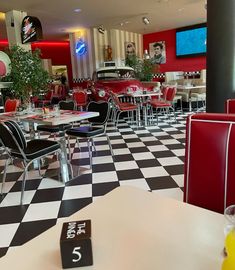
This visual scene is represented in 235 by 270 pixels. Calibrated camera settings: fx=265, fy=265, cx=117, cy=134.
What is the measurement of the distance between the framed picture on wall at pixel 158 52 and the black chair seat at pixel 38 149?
401 inches

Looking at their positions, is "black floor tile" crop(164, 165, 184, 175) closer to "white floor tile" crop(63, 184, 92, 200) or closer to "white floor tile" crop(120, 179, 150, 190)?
"white floor tile" crop(120, 179, 150, 190)

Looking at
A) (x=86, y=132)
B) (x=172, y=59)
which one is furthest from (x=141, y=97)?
(x=172, y=59)

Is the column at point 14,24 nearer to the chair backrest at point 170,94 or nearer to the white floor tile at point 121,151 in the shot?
the chair backrest at point 170,94

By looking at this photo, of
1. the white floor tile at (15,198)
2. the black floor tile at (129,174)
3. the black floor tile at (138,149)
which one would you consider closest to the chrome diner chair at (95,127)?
the black floor tile at (138,149)

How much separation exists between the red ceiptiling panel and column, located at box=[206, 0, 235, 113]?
899 centimetres

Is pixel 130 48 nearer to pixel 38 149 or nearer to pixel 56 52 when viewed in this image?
pixel 56 52

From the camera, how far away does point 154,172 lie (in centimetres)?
341

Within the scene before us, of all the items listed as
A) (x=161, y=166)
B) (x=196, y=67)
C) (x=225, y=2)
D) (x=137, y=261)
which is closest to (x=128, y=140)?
(x=161, y=166)

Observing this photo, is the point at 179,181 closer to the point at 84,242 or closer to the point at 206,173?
the point at 206,173

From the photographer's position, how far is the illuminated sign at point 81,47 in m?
11.2

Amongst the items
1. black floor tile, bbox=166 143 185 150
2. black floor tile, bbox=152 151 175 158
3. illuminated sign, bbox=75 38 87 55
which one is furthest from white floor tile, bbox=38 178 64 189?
illuminated sign, bbox=75 38 87 55

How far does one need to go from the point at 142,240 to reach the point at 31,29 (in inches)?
293

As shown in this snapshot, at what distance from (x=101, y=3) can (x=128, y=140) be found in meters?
4.51

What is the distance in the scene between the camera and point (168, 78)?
11.0m
